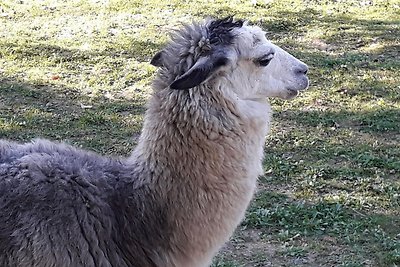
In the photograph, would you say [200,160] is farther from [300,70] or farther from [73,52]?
[73,52]

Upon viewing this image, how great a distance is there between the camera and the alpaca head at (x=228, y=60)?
3.60 m

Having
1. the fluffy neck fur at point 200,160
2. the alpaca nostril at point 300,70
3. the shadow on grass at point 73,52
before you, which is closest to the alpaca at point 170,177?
the fluffy neck fur at point 200,160

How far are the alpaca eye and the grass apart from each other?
168 centimetres

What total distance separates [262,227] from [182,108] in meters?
2.05

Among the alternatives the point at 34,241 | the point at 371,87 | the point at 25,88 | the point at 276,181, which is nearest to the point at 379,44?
the point at 371,87

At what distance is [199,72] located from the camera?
3455 millimetres

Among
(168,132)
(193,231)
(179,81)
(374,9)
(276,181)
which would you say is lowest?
(374,9)

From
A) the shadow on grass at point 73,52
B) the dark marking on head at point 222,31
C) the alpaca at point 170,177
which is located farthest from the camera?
the shadow on grass at point 73,52

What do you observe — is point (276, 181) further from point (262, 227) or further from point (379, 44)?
point (379, 44)

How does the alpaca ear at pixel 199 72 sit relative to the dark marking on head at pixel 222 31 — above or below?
below

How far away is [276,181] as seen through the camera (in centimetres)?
602

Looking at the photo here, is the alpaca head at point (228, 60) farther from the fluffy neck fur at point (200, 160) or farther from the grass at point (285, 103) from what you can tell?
the grass at point (285, 103)

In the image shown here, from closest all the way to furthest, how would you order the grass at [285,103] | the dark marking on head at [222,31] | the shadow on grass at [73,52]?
the dark marking on head at [222,31] → the grass at [285,103] → the shadow on grass at [73,52]

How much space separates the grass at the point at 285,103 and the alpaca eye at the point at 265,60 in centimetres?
168
